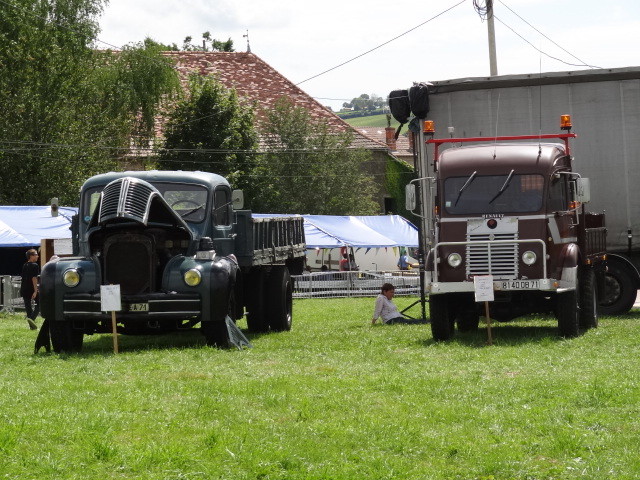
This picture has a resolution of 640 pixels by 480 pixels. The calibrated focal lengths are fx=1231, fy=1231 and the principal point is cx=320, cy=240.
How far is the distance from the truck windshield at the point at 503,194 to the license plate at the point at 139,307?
4.65 meters

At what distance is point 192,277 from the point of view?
16938 mm

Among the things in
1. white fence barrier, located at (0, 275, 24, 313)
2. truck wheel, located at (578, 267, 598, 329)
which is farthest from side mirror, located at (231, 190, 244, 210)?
white fence barrier, located at (0, 275, 24, 313)

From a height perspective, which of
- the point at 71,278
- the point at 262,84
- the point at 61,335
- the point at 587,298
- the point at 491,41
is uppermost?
the point at 262,84

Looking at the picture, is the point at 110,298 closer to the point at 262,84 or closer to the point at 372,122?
the point at 262,84

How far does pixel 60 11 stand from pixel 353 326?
3506 cm

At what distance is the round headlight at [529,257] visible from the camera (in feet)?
57.1

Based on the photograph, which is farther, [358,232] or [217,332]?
[358,232]

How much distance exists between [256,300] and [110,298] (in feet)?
14.9

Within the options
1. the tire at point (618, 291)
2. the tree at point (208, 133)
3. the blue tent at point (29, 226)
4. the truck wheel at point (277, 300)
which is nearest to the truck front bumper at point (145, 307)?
the truck wheel at point (277, 300)

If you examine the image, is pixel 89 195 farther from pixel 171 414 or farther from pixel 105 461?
pixel 105 461

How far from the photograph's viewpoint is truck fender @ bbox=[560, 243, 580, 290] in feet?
57.1

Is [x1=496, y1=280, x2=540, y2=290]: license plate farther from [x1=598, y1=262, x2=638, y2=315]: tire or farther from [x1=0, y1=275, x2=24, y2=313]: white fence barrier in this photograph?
[x1=0, y1=275, x2=24, y2=313]: white fence barrier

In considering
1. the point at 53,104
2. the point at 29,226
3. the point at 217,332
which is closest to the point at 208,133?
the point at 53,104

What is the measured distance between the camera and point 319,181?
195 ft
